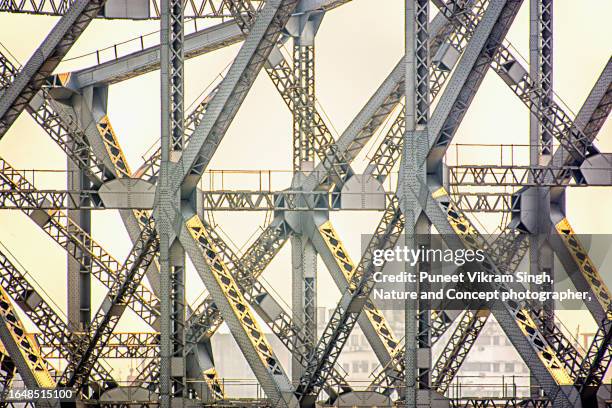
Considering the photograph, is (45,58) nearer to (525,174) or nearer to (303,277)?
(303,277)

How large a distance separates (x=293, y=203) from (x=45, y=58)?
611cm

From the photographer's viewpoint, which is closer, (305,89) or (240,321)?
(240,321)

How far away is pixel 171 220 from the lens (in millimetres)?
30641

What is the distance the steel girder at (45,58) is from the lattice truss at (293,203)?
1.8 inches

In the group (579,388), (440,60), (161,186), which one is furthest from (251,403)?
(440,60)

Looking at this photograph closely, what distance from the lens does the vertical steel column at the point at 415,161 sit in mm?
29641

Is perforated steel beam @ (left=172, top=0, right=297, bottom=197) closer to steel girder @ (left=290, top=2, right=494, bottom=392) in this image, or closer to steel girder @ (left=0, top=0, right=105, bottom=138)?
steel girder @ (left=290, top=2, right=494, bottom=392)

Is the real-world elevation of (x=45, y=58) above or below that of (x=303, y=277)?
above

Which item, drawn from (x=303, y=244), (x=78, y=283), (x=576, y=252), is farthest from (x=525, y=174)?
(x=78, y=283)

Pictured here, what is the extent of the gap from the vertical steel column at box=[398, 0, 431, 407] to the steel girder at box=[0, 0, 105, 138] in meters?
6.89

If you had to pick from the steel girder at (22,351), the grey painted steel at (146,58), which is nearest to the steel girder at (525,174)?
the grey painted steel at (146,58)

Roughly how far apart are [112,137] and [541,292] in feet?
34.7

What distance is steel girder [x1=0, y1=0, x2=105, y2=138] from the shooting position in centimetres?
3241

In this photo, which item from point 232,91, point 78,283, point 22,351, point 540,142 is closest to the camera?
point 232,91
